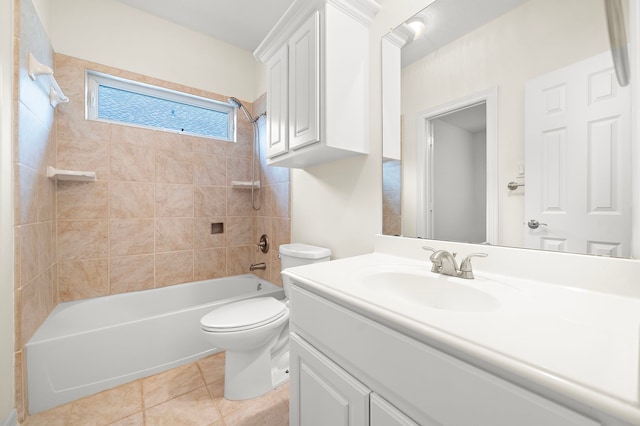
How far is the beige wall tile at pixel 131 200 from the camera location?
1.97 meters

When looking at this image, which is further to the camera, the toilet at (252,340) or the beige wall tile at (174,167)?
the beige wall tile at (174,167)

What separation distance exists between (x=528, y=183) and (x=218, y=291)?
2427mm

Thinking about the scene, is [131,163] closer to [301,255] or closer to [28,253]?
[28,253]

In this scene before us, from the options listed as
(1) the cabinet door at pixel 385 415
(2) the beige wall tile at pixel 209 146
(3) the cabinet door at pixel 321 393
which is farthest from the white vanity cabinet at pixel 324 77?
(2) the beige wall tile at pixel 209 146

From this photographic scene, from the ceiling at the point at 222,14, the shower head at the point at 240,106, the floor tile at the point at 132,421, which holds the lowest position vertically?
the floor tile at the point at 132,421

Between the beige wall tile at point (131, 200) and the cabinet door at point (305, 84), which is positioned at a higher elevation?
the cabinet door at point (305, 84)

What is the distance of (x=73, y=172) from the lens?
1.69 meters

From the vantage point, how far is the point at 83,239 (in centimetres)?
187

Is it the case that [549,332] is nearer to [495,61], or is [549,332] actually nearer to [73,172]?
[495,61]

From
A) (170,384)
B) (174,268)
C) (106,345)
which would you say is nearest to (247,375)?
(170,384)

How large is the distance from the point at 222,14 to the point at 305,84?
53.3 inches

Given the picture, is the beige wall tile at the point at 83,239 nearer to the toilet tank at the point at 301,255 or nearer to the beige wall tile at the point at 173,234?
the beige wall tile at the point at 173,234

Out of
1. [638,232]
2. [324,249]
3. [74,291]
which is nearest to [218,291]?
[74,291]

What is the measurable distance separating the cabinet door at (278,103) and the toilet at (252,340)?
0.69 metres
